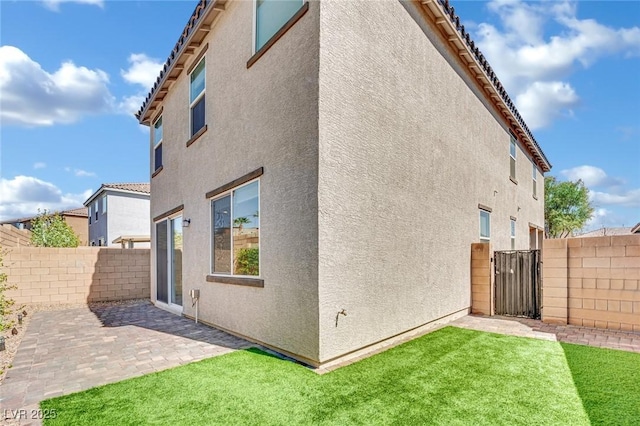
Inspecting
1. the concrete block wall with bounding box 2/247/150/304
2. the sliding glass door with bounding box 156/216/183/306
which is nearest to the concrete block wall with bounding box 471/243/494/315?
the sliding glass door with bounding box 156/216/183/306

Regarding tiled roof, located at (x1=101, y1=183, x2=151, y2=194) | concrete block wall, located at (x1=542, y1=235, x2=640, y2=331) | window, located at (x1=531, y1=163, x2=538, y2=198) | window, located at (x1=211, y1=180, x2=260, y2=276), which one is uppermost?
tiled roof, located at (x1=101, y1=183, x2=151, y2=194)

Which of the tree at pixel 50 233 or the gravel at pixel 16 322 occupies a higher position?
the tree at pixel 50 233

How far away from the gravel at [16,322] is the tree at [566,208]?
38.6m

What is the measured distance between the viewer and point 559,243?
27.5 ft

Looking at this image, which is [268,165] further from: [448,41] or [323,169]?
[448,41]

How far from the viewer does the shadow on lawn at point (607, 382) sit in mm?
3658

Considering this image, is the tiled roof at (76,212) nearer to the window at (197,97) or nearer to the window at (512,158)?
the window at (197,97)

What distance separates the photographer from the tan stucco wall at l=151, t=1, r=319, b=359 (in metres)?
5.30

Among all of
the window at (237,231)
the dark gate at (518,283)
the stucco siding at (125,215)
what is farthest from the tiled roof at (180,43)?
the stucco siding at (125,215)

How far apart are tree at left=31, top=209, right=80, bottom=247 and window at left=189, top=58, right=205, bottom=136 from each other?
→ 17.0 metres

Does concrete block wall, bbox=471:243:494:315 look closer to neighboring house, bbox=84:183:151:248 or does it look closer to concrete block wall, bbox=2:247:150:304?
concrete block wall, bbox=2:247:150:304

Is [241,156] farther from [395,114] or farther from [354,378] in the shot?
[354,378]

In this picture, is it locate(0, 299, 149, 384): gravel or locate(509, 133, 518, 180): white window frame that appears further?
locate(509, 133, 518, 180): white window frame

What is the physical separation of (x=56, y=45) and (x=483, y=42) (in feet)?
47.5
